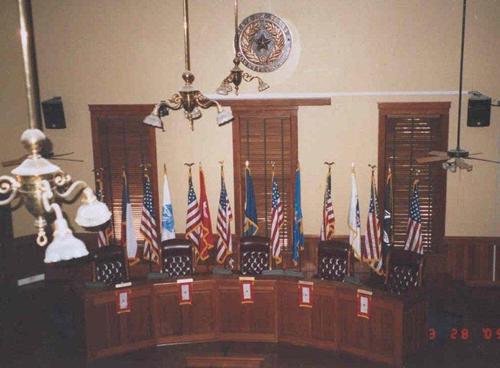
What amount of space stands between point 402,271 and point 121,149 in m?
4.86

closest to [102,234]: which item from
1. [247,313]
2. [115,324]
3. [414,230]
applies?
[115,324]

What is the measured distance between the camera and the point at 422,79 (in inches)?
329

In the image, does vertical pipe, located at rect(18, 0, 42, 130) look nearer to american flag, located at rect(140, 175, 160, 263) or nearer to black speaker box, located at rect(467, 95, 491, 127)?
american flag, located at rect(140, 175, 160, 263)

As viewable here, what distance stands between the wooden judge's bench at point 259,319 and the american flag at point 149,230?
1.12m

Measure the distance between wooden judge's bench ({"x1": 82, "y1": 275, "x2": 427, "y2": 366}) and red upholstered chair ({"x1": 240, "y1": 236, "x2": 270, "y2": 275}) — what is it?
2.56 ft

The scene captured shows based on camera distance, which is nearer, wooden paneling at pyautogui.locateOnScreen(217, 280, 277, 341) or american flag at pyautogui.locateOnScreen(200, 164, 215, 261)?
wooden paneling at pyautogui.locateOnScreen(217, 280, 277, 341)

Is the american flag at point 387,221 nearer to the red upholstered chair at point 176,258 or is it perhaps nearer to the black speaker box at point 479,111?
the black speaker box at point 479,111

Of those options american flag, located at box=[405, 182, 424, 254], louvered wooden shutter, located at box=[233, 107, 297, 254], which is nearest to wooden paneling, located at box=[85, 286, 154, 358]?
louvered wooden shutter, located at box=[233, 107, 297, 254]

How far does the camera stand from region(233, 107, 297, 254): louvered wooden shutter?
8.79 meters

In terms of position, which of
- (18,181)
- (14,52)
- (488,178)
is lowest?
(488,178)

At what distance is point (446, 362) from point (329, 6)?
5.30 meters

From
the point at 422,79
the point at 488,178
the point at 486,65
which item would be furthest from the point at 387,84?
the point at 488,178

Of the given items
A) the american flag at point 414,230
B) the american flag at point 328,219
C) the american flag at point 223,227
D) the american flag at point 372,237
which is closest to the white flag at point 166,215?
the american flag at point 223,227

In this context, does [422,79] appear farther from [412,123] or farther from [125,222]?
[125,222]
